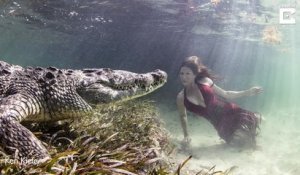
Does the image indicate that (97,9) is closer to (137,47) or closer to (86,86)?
(137,47)

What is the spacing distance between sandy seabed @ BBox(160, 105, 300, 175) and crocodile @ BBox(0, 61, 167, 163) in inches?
151

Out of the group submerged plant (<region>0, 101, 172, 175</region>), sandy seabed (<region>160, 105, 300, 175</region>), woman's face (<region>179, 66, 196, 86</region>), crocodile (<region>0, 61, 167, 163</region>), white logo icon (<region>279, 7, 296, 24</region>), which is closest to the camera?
submerged plant (<region>0, 101, 172, 175</region>)

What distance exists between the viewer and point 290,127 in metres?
21.6

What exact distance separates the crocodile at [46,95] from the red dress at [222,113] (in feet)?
24.2

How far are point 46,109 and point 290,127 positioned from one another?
2076 centimetres

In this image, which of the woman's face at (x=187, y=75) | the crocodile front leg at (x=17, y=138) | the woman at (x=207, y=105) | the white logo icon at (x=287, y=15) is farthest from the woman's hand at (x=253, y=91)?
the white logo icon at (x=287, y=15)

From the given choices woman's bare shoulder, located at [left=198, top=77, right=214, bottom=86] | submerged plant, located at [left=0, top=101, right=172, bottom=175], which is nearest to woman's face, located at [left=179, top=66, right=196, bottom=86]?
woman's bare shoulder, located at [left=198, top=77, right=214, bottom=86]

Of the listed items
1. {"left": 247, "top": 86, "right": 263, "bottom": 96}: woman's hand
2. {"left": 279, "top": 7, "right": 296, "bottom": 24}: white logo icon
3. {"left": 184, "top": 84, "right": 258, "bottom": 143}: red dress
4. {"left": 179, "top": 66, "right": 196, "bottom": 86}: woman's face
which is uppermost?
{"left": 279, "top": 7, "right": 296, "bottom": 24}: white logo icon

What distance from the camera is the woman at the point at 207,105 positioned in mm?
11695

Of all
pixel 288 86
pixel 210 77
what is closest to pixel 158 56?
pixel 210 77

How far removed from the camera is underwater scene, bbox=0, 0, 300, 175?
10.6ft

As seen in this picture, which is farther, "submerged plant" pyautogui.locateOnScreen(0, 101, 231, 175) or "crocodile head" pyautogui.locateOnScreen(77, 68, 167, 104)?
"crocodile head" pyautogui.locateOnScreen(77, 68, 167, 104)

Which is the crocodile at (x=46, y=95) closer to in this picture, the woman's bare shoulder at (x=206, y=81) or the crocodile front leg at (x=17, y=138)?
the crocodile front leg at (x=17, y=138)

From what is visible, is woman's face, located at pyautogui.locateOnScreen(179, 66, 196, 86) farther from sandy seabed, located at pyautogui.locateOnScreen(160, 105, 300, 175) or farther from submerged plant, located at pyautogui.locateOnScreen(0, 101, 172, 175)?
submerged plant, located at pyautogui.locateOnScreen(0, 101, 172, 175)
